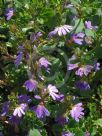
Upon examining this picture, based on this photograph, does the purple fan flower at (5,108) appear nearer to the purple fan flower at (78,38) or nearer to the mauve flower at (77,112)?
the mauve flower at (77,112)

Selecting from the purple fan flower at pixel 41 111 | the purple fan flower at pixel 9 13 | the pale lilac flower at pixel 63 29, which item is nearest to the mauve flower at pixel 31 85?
the purple fan flower at pixel 41 111

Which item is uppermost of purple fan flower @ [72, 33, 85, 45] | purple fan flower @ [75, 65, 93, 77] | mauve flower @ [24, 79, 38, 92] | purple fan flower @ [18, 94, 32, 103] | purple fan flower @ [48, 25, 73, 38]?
purple fan flower @ [48, 25, 73, 38]

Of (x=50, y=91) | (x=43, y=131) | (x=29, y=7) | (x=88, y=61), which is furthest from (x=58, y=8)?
(x=43, y=131)

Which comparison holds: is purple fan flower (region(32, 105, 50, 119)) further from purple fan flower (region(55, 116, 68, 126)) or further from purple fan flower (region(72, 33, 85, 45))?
purple fan flower (region(72, 33, 85, 45))

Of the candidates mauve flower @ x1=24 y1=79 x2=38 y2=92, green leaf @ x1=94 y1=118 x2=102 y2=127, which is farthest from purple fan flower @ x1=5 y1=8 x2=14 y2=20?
green leaf @ x1=94 y1=118 x2=102 y2=127

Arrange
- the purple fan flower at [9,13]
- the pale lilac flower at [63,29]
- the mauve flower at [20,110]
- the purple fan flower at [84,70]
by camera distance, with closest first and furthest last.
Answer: the mauve flower at [20,110] → the purple fan flower at [84,70] → the pale lilac flower at [63,29] → the purple fan flower at [9,13]

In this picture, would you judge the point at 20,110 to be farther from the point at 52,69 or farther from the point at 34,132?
the point at 52,69

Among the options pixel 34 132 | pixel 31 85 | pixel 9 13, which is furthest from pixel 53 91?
pixel 9 13

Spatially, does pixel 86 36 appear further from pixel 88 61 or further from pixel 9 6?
pixel 9 6
